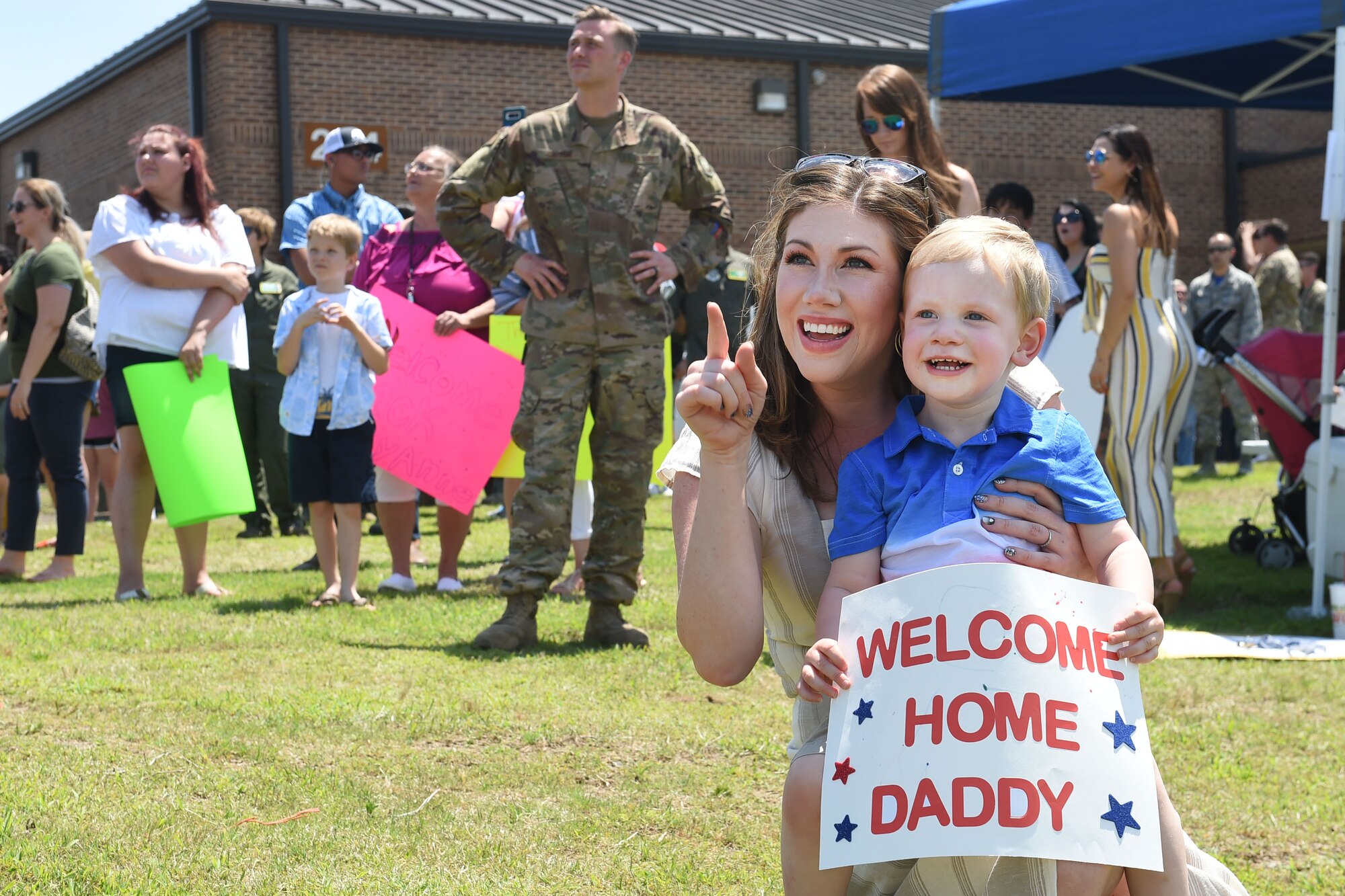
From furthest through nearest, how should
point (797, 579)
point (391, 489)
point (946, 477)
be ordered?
1. point (391, 489)
2. point (797, 579)
3. point (946, 477)

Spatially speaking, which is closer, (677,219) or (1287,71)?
(1287,71)

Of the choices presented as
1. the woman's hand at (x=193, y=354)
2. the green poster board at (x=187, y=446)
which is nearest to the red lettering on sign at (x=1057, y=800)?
the green poster board at (x=187, y=446)

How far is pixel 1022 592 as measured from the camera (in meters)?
2.12

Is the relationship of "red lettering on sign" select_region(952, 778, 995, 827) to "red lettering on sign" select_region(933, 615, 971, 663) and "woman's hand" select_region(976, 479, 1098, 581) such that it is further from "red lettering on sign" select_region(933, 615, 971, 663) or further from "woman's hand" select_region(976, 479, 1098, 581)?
"woman's hand" select_region(976, 479, 1098, 581)

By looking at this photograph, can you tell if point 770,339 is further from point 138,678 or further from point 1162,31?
point 1162,31

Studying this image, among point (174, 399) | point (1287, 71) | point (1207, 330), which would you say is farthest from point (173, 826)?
point (1287, 71)

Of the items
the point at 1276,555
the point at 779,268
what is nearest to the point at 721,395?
the point at 779,268

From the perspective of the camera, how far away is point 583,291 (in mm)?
5504

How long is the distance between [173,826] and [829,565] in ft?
5.61

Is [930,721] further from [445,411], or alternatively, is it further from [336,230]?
A: [336,230]

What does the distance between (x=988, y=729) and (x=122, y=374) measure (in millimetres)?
5308

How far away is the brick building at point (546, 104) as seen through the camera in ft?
58.5

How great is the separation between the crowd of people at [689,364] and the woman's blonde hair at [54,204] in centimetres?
3

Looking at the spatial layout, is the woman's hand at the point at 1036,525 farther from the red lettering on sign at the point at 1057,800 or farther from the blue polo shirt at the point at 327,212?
the blue polo shirt at the point at 327,212
